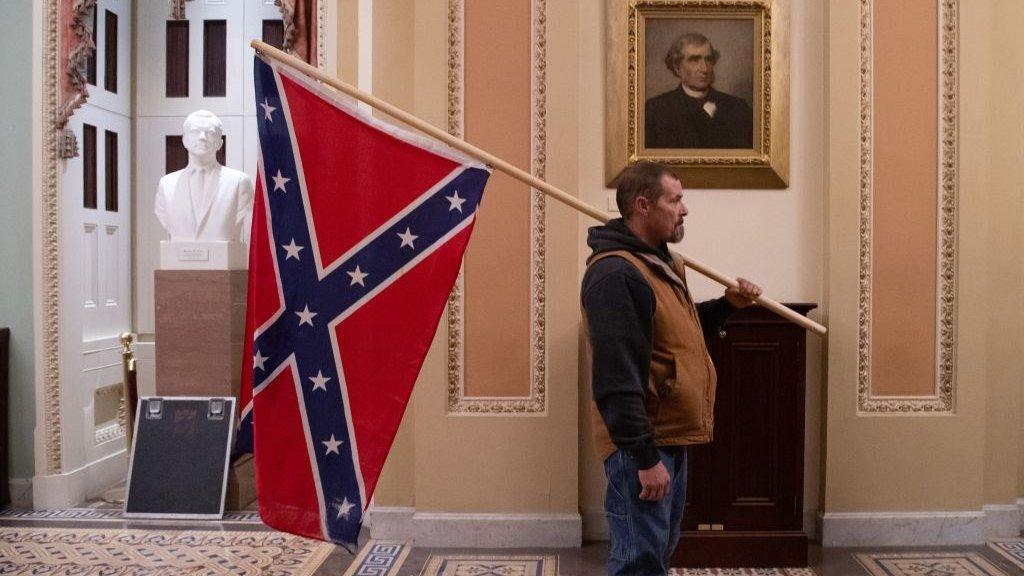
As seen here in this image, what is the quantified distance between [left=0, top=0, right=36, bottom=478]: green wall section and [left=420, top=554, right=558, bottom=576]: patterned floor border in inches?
102

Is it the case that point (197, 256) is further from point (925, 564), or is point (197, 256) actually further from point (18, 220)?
point (925, 564)

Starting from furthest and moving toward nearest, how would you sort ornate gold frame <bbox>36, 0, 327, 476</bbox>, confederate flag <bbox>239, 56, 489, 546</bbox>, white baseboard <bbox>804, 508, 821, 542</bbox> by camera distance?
ornate gold frame <bbox>36, 0, 327, 476</bbox>
white baseboard <bbox>804, 508, 821, 542</bbox>
confederate flag <bbox>239, 56, 489, 546</bbox>

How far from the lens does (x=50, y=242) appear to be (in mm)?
4383

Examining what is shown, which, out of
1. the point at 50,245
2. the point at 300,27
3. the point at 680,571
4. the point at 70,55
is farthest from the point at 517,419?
the point at 70,55

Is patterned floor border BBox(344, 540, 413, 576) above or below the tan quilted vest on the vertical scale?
below

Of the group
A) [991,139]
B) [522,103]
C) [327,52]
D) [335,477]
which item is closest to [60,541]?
[335,477]

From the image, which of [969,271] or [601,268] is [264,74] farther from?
[969,271]

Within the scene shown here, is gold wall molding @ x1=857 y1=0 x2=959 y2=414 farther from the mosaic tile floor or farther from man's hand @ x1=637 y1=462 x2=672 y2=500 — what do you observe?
man's hand @ x1=637 y1=462 x2=672 y2=500

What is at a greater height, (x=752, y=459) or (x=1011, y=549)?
(x=752, y=459)

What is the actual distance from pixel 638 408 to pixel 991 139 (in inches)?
121

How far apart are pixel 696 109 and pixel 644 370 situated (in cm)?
220

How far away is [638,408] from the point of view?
1.96 m

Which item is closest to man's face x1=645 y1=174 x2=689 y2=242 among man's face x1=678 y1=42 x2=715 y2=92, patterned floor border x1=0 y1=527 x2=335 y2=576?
man's face x1=678 y1=42 x2=715 y2=92

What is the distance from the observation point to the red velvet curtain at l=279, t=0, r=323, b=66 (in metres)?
4.41
